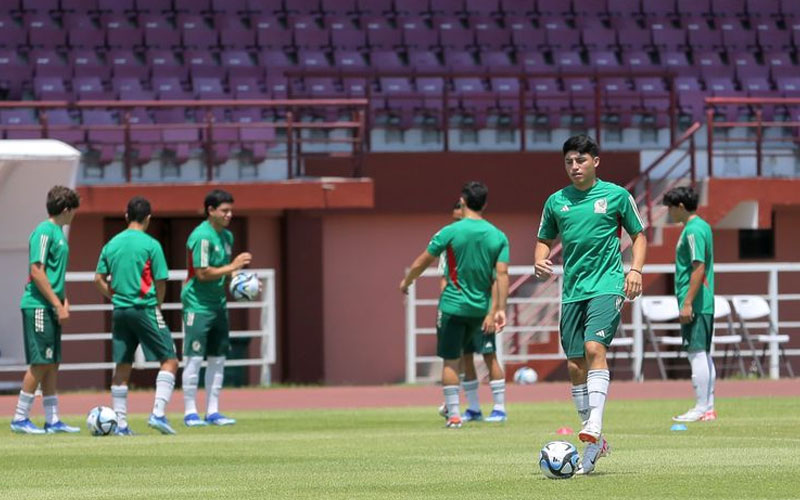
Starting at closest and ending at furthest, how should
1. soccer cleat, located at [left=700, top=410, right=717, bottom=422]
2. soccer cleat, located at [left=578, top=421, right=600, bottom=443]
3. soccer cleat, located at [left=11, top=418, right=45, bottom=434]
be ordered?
soccer cleat, located at [left=578, top=421, right=600, bottom=443]
soccer cleat, located at [left=11, top=418, right=45, bottom=434]
soccer cleat, located at [left=700, top=410, right=717, bottom=422]

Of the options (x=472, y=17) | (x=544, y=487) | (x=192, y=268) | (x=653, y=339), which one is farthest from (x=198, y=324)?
(x=472, y=17)

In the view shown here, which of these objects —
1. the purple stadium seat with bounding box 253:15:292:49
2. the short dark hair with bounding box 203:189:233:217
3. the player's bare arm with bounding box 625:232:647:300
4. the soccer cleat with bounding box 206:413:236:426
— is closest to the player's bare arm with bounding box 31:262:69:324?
the short dark hair with bounding box 203:189:233:217

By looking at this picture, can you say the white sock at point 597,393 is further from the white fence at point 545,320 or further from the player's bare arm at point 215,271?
the white fence at point 545,320

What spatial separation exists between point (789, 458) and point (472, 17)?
70.5 ft

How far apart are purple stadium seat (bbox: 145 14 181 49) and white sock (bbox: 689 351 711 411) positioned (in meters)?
16.6

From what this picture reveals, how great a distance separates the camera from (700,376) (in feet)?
48.0

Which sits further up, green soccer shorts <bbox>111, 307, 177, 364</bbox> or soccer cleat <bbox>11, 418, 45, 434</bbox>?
green soccer shorts <bbox>111, 307, 177, 364</bbox>

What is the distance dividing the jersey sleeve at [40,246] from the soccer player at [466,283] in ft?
9.64

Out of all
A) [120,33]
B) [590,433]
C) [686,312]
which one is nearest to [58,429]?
[686,312]

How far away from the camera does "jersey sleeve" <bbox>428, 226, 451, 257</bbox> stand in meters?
14.3

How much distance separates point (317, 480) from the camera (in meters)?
9.80

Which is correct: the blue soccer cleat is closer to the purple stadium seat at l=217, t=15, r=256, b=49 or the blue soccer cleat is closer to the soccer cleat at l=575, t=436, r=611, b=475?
the soccer cleat at l=575, t=436, r=611, b=475

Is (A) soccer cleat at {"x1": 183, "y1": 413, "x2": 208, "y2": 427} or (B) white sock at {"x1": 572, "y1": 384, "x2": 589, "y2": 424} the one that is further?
(A) soccer cleat at {"x1": 183, "y1": 413, "x2": 208, "y2": 427}

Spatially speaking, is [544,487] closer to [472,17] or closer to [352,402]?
[352,402]
